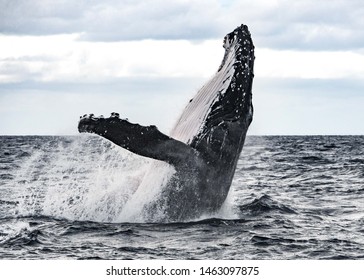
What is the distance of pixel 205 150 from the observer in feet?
30.2

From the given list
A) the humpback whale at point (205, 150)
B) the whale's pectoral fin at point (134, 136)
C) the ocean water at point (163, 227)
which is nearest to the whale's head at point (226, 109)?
the humpback whale at point (205, 150)

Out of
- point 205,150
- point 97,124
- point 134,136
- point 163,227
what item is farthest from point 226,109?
point 97,124

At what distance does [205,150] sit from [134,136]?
3.72 feet

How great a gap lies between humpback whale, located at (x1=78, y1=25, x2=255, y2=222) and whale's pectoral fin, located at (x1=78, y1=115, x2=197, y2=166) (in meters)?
0.02

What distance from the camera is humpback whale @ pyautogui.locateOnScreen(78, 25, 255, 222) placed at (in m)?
9.16

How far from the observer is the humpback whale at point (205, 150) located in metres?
9.16

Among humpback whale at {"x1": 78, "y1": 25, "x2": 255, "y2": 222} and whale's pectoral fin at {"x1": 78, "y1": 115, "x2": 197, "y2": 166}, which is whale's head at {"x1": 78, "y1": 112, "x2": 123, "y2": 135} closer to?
whale's pectoral fin at {"x1": 78, "y1": 115, "x2": 197, "y2": 166}

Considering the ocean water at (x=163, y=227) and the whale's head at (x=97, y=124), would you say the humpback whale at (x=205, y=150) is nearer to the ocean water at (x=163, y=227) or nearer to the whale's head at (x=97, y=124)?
the ocean water at (x=163, y=227)

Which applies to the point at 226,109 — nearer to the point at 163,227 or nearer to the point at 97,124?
the point at 163,227

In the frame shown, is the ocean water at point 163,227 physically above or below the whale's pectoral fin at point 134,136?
below

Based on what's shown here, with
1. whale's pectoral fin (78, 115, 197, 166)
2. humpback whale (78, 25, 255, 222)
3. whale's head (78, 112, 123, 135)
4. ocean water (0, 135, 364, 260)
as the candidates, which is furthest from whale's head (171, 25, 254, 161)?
whale's head (78, 112, 123, 135)

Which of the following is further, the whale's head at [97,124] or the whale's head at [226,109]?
the whale's head at [226,109]

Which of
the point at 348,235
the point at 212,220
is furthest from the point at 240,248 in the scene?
the point at 348,235

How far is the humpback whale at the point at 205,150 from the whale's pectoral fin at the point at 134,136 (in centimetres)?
2
